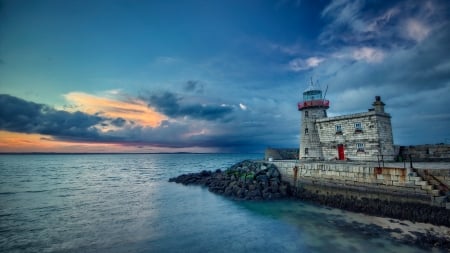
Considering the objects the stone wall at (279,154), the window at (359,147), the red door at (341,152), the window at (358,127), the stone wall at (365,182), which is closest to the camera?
the stone wall at (365,182)

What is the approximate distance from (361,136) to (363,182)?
6886 millimetres

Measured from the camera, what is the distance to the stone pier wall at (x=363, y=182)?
12.4 metres

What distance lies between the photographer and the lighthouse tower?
969 inches

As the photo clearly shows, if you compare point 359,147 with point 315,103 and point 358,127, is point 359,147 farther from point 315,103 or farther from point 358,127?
point 315,103

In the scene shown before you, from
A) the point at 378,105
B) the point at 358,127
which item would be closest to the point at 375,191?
the point at 358,127

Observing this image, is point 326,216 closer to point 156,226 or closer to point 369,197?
point 369,197

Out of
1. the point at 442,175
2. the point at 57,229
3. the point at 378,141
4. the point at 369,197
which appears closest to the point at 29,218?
the point at 57,229

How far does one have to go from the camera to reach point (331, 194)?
16766 millimetres

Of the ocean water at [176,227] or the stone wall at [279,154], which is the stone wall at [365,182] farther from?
the stone wall at [279,154]

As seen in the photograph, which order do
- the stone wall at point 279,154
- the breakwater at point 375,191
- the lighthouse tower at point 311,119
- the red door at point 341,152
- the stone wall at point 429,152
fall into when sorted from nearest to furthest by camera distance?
the breakwater at point 375,191
the stone wall at point 429,152
the red door at point 341,152
the lighthouse tower at point 311,119
the stone wall at point 279,154

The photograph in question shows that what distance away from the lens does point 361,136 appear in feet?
67.3

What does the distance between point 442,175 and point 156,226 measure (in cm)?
1516

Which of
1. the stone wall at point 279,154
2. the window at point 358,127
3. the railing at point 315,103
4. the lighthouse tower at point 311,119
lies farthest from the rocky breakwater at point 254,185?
the window at point 358,127

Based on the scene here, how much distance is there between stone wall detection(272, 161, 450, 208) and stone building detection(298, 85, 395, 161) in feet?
15.4
